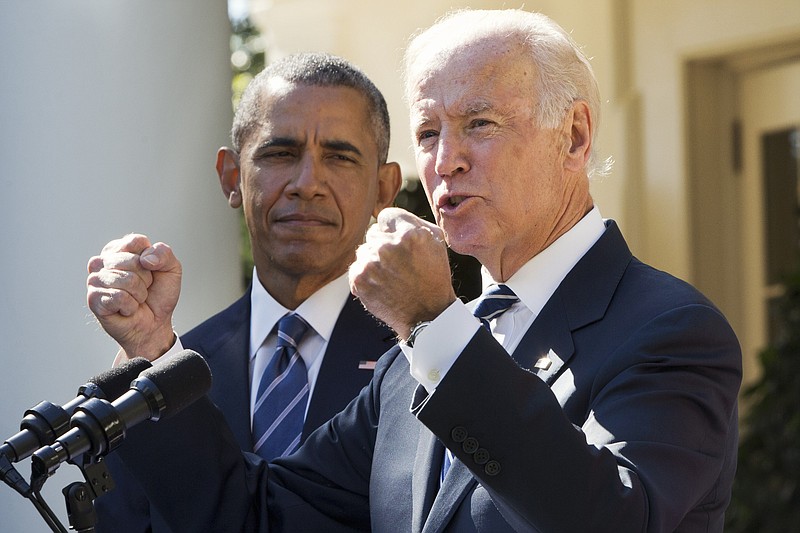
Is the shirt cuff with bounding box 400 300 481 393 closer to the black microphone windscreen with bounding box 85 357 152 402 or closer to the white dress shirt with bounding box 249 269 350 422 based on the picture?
the black microphone windscreen with bounding box 85 357 152 402

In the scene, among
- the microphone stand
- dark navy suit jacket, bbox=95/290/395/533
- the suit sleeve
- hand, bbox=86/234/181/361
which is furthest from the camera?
dark navy suit jacket, bbox=95/290/395/533

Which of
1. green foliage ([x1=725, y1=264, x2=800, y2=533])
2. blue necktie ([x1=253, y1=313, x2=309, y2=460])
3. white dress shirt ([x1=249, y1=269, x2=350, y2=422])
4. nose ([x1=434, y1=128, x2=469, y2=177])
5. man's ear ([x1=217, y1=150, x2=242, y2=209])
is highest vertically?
nose ([x1=434, y1=128, x2=469, y2=177])

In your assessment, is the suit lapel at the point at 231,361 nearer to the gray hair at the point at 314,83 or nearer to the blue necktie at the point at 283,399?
the blue necktie at the point at 283,399

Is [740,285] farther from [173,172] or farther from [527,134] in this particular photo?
[527,134]

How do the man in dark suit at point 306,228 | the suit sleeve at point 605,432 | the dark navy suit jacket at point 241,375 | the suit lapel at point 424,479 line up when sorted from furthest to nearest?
the man in dark suit at point 306,228 < the dark navy suit jacket at point 241,375 < the suit lapel at point 424,479 < the suit sleeve at point 605,432

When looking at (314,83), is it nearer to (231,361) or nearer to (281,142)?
(281,142)

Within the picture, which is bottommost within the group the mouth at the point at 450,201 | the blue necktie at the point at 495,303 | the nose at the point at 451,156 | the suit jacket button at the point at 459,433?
the suit jacket button at the point at 459,433

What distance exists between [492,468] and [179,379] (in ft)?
1.92

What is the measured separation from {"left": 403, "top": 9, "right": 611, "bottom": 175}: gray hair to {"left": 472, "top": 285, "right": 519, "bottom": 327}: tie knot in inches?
13.8

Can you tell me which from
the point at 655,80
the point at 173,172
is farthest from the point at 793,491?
the point at 173,172

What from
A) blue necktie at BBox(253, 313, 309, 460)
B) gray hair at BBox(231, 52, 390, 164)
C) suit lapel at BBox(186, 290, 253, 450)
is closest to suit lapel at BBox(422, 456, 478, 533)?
blue necktie at BBox(253, 313, 309, 460)

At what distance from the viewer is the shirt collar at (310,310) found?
11.4 feet

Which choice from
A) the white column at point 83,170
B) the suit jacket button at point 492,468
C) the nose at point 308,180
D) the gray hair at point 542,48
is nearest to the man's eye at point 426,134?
the gray hair at point 542,48

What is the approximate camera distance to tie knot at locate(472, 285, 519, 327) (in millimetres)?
2678
